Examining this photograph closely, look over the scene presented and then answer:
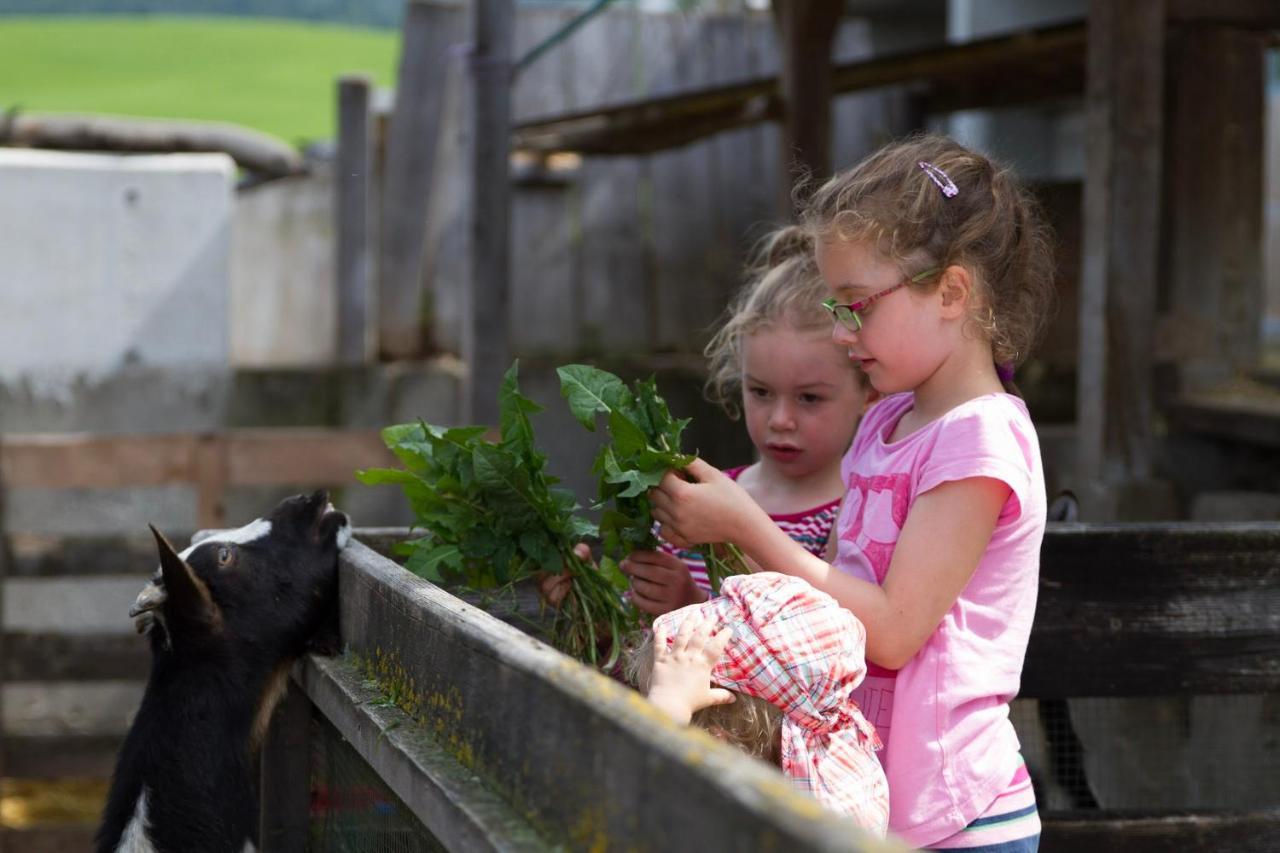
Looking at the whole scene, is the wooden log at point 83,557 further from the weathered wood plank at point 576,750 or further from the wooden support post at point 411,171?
the weathered wood plank at point 576,750

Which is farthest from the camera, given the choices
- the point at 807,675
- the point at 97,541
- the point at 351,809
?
the point at 97,541

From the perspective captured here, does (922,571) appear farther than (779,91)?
No

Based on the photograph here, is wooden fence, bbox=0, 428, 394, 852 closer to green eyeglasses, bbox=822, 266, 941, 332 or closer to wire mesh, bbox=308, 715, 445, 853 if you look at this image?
wire mesh, bbox=308, 715, 445, 853

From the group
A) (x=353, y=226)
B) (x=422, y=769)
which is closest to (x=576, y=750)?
(x=422, y=769)

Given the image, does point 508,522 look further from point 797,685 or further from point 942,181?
point 942,181

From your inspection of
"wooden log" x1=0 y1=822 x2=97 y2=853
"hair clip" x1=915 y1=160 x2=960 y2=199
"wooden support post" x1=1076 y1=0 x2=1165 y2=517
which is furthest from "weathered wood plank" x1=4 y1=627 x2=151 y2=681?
"hair clip" x1=915 y1=160 x2=960 y2=199

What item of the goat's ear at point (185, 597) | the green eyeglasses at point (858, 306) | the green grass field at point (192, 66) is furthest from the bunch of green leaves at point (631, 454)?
the green grass field at point (192, 66)

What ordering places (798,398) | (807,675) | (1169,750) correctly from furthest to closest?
1. (1169,750)
2. (798,398)
3. (807,675)

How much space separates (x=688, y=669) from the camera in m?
1.96

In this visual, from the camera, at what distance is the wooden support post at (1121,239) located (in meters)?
5.51

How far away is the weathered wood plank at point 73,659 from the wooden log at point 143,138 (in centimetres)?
401

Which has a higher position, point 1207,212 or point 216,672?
point 1207,212

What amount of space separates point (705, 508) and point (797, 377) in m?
0.76

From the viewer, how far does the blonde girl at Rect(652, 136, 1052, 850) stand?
2.06m
